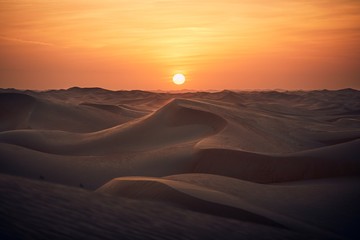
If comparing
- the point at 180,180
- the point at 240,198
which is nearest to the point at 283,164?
the point at 180,180

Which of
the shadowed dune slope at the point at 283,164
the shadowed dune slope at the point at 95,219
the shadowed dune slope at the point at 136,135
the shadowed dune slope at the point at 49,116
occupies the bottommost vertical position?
the shadowed dune slope at the point at 95,219

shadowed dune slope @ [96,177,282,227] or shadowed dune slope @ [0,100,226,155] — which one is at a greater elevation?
shadowed dune slope @ [0,100,226,155]

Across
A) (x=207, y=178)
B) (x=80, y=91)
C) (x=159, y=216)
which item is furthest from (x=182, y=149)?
(x=80, y=91)

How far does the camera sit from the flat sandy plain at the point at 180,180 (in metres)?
2.79

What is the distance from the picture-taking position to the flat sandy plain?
9.16 ft

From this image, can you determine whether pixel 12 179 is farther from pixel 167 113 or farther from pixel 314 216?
pixel 167 113

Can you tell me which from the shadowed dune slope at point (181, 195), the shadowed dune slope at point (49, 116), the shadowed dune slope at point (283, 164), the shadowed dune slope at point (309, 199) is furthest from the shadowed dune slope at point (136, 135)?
the shadowed dune slope at point (181, 195)

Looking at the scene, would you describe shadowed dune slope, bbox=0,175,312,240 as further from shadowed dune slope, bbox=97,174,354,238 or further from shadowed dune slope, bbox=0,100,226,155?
shadowed dune slope, bbox=0,100,226,155

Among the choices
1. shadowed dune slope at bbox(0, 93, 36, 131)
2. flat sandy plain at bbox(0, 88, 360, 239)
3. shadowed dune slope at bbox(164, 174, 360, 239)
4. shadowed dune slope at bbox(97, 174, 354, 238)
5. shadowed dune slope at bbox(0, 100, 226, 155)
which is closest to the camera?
flat sandy plain at bbox(0, 88, 360, 239)

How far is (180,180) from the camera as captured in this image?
15.1 ft

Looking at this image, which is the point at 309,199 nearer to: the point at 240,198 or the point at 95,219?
the point at 240,198

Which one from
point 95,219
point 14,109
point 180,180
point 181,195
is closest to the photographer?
point 95,219

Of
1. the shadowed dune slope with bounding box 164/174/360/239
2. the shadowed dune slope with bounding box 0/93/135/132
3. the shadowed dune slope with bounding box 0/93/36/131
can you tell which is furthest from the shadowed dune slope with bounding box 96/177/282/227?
the shadowed dune slope with bounding box 0/93/36/131

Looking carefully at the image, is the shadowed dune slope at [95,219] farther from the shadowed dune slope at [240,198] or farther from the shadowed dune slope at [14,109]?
the shadowed dune slope at [14,109]
